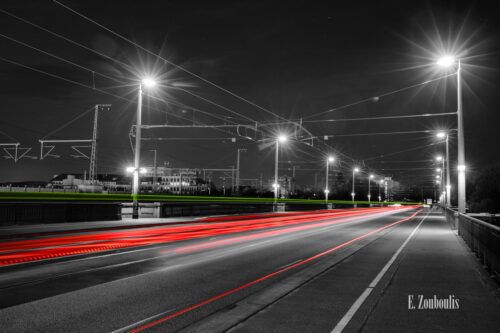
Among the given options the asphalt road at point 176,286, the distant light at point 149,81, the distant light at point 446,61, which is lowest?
the asphalt road at point 176,286

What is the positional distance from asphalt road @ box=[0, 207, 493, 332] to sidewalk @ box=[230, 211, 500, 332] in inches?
1.5

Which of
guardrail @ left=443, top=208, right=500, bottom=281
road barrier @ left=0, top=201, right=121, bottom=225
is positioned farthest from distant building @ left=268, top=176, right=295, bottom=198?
guardrail @ left=443, top=208, right=500, bottom=281

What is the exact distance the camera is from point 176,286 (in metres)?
7.17

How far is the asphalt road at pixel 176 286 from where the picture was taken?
5.12m

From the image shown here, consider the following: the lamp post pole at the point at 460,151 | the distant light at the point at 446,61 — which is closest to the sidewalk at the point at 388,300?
the lamp post pole at the point at 460,151

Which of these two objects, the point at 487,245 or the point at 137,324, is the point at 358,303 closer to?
the point at 137,324

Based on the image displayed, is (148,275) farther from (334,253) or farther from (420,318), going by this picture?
(334,253)

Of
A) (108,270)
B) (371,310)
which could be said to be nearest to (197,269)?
(108,270)

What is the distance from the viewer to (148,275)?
26.7 ft

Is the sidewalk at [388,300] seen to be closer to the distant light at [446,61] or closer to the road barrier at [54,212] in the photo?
the distant light at [446,61]

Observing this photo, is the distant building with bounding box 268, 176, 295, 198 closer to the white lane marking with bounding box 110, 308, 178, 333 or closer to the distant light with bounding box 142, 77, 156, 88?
the distant light with bounding box 142, 77, 156, 88

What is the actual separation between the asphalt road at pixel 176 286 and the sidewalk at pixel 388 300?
0.13 ft

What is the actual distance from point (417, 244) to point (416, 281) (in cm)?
770

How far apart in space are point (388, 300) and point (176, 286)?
11.7ft
